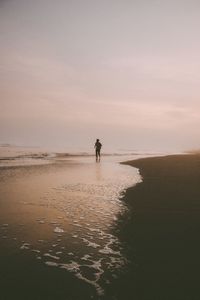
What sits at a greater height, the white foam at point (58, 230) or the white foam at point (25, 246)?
the white foam at point (25, 246)

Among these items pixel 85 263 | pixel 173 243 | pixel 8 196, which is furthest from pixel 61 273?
pixel 8 196

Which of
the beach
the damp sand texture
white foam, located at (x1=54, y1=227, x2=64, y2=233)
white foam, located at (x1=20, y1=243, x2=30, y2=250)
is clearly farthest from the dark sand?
white foam, located at (x1=20, y1=243, x2=30, y2=250)

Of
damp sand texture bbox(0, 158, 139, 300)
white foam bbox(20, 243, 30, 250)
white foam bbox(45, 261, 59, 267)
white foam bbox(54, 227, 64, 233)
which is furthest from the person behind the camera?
white foam bbox(54, 227, 64, 233)

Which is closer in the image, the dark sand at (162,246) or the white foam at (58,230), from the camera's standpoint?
A: the dark sand at (162,246)

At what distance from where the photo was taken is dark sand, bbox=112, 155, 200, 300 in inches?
201

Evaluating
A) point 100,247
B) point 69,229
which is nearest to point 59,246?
point 100,247

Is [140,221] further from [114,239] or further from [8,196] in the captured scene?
[8,196]

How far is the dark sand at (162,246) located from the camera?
16.7 feet

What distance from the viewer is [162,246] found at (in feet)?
23.2

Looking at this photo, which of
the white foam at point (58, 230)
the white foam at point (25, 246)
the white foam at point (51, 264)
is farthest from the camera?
the white foam at point (58, 230)

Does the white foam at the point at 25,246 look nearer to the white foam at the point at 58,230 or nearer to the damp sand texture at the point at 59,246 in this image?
the damp sand texture at the point at 59,246

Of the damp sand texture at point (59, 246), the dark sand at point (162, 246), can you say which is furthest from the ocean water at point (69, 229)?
the dark sand at point (162, 246)

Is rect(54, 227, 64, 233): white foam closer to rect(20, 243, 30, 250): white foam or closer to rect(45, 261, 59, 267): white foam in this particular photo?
rect(20, 243, 30, 250): white foam

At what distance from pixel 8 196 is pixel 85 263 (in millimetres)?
7381
